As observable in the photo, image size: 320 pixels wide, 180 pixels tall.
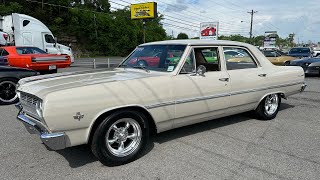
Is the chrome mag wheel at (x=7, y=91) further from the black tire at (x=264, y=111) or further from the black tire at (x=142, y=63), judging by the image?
the black tire at (x=264, y=111)

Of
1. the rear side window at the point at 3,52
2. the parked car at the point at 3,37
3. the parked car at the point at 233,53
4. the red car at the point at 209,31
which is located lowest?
the parked car at the point at 233,53

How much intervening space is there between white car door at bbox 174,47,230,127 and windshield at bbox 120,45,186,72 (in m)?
0.20

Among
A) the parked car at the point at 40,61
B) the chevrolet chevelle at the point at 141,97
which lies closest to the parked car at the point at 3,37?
the parked car at the point at 40,61

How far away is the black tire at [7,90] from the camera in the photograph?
23.6ft


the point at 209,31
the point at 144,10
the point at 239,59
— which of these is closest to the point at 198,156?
the point at 239,59

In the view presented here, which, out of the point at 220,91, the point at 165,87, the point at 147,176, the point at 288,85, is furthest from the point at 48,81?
the point at 288,85

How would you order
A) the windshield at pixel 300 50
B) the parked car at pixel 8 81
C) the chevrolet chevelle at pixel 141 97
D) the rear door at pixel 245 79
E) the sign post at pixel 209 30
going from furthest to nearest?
1. the sign post at pixel 209 30
2. the windshield at pixel 300 50
3. the parked car at pixel 8 81
4. the rear door at pixel 245 79
5. the chevrolet chevelle at pixel 141 97

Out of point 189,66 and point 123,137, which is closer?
point 123,137

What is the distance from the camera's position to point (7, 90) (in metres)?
7.32

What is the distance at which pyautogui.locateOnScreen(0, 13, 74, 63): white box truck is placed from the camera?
19.2 m

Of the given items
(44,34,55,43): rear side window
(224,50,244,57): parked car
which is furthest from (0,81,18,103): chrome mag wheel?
(44,34,55,43): rear side window

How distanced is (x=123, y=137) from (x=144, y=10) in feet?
134

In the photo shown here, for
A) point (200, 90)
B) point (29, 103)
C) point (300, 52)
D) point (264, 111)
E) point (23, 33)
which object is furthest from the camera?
point (300, 52)

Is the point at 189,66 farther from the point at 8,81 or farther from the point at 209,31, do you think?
the point at 209,31
